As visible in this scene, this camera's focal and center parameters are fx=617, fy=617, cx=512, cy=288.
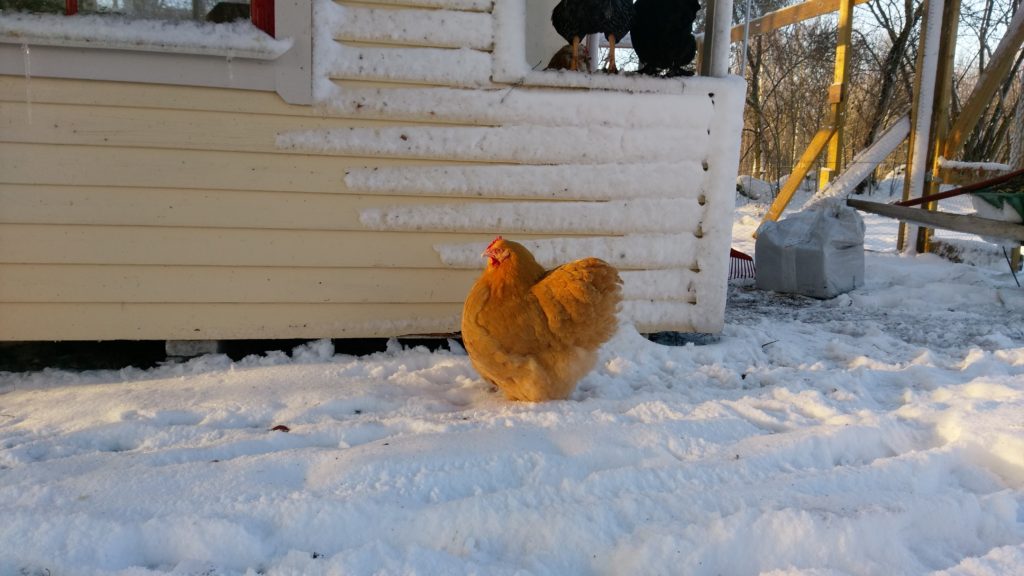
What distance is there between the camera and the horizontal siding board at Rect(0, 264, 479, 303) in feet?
10.2

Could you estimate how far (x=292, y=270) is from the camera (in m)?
3.34

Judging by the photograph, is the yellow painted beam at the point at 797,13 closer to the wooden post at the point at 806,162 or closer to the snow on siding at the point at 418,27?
the wooden post at the point at 806,162

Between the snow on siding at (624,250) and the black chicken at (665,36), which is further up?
the black chicken at (665,36)

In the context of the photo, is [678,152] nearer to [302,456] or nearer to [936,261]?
[302,456]

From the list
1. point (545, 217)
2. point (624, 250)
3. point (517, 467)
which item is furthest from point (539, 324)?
point (624, 250)

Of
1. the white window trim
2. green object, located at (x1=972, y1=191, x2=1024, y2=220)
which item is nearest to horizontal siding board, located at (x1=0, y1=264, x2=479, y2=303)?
the white window trim

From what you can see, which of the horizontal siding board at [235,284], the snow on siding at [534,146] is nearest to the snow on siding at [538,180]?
the snow on siding at [534,146]

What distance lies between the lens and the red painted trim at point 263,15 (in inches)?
121

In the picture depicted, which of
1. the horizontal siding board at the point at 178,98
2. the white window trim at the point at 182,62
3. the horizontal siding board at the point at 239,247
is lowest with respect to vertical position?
the horizontal siding board at the point at 239,247

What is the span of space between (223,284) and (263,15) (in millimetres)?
1387

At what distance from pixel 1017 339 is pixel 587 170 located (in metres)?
2.85

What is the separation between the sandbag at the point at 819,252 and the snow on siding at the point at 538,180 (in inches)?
81.8

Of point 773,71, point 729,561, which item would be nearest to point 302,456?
point 729,561

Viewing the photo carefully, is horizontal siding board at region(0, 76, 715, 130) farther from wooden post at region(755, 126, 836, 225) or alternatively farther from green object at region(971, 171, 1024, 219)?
wooden post at region(755, 126, 836, 225)
